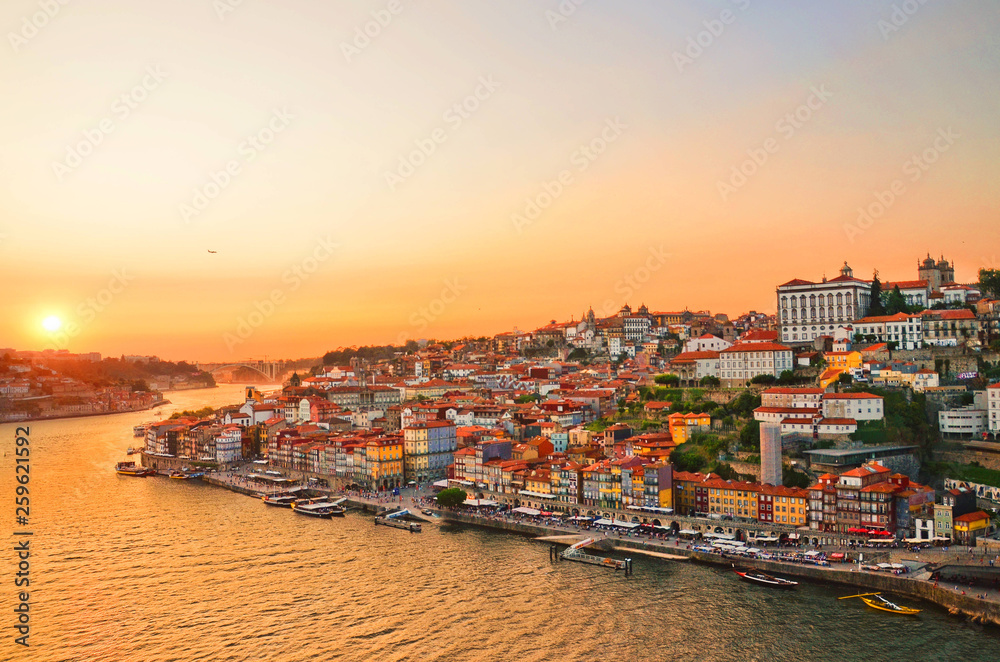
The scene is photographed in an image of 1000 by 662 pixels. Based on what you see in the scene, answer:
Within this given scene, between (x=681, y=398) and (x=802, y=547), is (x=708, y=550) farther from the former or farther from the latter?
(x=681, y=398)

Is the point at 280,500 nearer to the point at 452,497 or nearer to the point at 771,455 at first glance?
the point at 452,497

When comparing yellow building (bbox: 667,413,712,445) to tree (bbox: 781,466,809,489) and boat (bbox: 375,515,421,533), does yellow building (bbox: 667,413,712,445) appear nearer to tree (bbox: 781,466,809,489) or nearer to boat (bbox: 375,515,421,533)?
tree (bbox: 781,466,809,489)

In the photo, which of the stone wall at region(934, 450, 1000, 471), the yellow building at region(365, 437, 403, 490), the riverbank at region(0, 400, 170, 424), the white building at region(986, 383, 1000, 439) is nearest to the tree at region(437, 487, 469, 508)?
the yellow building at region(365, 437, 403, 490)

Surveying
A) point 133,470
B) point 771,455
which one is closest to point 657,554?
Answer: point 771,455

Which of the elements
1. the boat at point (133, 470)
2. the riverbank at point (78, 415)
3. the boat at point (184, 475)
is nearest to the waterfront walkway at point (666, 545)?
the boat at point (184, 475)

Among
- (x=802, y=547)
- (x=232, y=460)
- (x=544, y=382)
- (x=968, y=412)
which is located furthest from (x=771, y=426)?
(x=232, y=460)

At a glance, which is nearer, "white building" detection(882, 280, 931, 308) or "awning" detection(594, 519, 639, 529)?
"awning" detection(594, 519, 639, 529)
